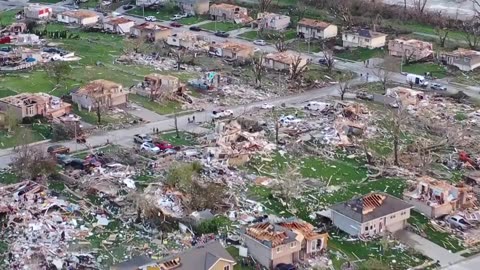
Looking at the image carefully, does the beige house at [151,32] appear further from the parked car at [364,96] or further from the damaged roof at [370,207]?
the damaged roof at [370,207]

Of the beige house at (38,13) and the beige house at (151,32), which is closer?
the beige house at (151,32)

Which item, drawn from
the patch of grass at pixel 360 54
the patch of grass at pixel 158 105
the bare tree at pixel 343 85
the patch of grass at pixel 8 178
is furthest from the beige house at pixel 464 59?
the patch of grass at pixel 8 178

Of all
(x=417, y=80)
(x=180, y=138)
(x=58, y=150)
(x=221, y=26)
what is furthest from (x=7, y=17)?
(x=417, y=80)

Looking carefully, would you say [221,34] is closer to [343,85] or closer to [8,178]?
[343,85]

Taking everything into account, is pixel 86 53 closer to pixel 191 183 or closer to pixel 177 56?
pixel 177 56

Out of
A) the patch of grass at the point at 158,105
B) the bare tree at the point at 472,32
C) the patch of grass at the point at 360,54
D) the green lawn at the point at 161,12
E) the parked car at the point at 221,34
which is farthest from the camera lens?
the green lawn at the point at 161,12
